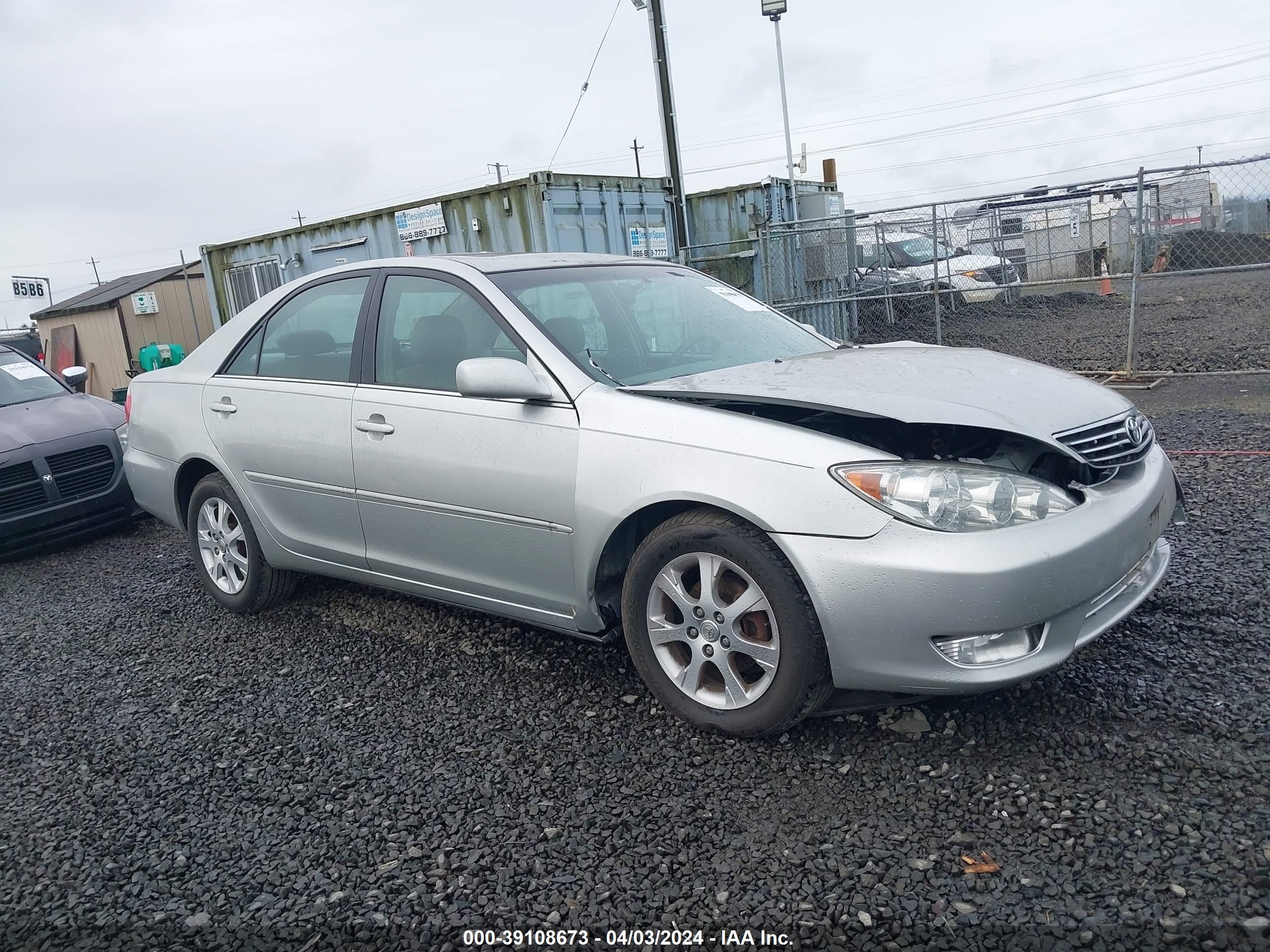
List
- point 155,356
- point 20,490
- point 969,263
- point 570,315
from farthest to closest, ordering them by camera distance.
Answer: point 155,356
point 969,263
point 20,490
point 570,315

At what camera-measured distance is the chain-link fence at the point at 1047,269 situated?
9555mm

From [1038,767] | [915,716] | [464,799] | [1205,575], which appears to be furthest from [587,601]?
[1205,575]

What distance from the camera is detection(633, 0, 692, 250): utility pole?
40.0 ft

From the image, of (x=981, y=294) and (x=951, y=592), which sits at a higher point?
(x=981, y=294)

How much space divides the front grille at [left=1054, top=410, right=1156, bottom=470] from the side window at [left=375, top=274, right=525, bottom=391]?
1.91 meters

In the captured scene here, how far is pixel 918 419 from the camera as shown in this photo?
2.78 metres

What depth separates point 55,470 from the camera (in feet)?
21.5

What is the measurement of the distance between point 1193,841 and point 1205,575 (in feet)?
6.70

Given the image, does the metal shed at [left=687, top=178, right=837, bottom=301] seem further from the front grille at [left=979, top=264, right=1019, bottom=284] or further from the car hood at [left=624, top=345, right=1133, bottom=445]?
the car hood at [left=624, top=345, right=1133, bottom=445]

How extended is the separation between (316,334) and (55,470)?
11.2ft

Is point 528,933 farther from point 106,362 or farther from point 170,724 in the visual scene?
point 106,362

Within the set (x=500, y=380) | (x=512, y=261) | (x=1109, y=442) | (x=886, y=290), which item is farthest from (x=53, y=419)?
(x=886, y=290)

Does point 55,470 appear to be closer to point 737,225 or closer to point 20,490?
point 20,490

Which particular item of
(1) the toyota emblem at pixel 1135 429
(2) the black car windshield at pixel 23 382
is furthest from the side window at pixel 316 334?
(2) the black car windshield at pixel 23 382
